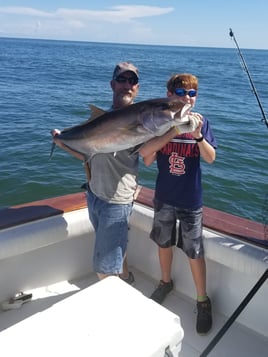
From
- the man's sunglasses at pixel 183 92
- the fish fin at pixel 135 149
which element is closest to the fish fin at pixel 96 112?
the fish fin at pixel 135 149

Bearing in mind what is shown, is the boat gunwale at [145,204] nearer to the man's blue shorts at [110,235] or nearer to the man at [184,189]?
the man at [184,189]

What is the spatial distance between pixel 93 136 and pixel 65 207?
1069 millimetres

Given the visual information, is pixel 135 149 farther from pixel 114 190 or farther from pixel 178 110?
pixel 178 110

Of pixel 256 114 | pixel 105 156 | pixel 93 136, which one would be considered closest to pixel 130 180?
pixel 105 156

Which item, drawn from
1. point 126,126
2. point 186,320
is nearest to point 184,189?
point 126,126

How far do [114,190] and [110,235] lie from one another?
1.10ft

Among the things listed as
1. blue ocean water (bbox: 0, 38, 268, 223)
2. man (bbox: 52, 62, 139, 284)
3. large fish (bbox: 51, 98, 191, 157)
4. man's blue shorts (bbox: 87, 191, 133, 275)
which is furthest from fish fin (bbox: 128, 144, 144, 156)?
blue ocean water (bbox: 0, 38, 268, 223)

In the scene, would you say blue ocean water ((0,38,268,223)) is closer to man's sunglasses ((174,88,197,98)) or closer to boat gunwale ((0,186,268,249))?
boat gunwale ((0,186,268,249))

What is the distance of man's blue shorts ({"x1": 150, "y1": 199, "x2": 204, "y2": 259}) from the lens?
3019mm

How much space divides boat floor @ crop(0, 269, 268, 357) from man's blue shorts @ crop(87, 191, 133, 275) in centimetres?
79

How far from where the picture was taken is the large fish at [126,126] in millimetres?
2279

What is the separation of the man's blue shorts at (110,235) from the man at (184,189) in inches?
14.4

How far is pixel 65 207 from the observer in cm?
348

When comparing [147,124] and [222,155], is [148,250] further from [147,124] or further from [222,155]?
[222,155]
